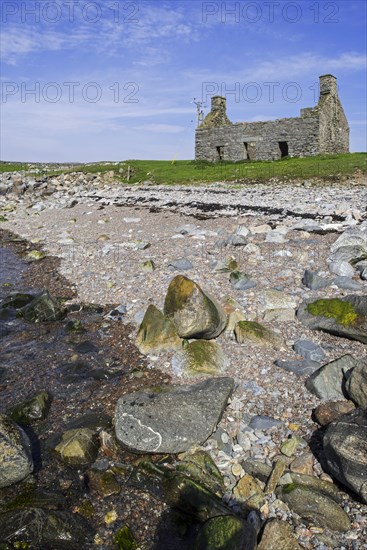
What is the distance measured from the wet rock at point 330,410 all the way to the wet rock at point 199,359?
171 cm

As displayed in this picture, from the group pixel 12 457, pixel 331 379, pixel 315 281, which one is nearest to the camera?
pixel 12 457

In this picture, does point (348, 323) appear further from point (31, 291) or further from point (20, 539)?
point (31, 291)

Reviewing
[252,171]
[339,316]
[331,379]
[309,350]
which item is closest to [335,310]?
[339,316]

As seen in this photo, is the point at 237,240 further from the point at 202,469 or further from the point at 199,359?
the point at 202,469

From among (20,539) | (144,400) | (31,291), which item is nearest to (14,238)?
(31,291)

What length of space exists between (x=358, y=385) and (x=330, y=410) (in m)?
0.48

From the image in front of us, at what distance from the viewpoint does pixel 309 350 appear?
283 inches

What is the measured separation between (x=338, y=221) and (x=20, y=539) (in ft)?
40.2

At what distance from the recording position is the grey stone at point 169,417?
17.7 ft

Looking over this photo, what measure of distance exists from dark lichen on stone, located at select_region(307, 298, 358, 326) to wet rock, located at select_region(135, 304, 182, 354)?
2.52m

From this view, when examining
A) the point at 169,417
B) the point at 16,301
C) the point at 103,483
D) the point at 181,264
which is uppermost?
the point at 181,264

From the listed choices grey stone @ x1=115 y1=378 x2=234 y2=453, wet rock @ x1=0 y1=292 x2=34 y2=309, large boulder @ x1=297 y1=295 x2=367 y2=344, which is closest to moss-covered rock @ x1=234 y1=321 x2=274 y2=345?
large boulder @ x1=297 y1=295 x2=367 y2=344

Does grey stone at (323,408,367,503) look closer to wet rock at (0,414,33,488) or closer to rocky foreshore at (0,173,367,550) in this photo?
rocky foreshore at (0,173,367,550)

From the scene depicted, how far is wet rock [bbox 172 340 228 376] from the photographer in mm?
7059
